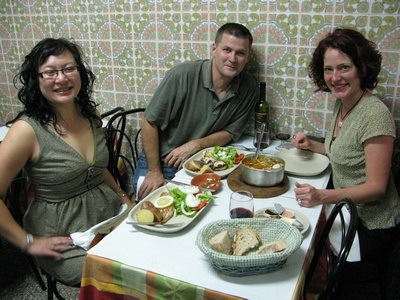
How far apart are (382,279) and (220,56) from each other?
4.48 ft

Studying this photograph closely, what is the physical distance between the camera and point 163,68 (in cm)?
240

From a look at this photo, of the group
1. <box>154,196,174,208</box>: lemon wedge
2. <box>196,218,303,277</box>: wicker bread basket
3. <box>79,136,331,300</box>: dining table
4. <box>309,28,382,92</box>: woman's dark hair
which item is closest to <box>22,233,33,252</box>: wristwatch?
<box>79,136,331,300</box>: dining table

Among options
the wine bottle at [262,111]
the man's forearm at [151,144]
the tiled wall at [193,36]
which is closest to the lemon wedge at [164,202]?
the man's forearm at [151,144]

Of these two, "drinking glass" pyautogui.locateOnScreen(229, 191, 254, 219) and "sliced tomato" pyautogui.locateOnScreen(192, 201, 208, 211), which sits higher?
"drinking glass" pyautogui.locateOnScreen(229, 191, 254, 219)

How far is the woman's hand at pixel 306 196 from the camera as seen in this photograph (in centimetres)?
136

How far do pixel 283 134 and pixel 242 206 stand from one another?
0.99 meters

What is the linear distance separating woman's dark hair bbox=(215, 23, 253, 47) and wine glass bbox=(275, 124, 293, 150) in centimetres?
55

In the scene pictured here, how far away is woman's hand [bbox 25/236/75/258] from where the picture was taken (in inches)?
54.8

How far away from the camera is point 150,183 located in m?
2.08

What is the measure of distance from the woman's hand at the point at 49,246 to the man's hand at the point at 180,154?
2.47ft

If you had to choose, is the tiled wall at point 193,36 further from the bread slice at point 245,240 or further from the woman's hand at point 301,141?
the bread slice at point 245,240

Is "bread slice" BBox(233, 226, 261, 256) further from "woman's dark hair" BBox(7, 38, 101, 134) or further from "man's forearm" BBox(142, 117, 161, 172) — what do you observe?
"man's forearm" BBox(142, 117, 161, 172)

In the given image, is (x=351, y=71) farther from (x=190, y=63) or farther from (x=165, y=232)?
(x=165, y=232)

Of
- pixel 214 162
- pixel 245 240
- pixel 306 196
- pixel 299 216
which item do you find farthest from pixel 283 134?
pixel 245 240
